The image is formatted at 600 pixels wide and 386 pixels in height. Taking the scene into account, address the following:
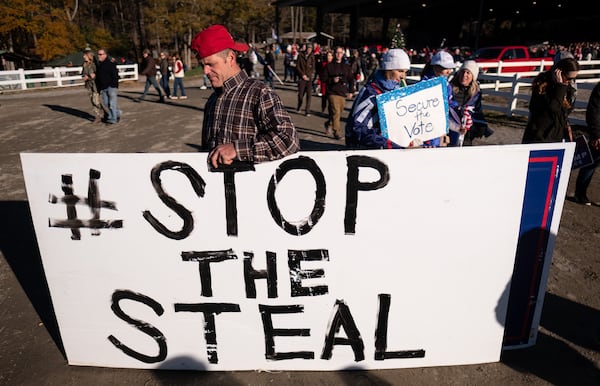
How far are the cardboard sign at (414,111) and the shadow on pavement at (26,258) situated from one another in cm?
273

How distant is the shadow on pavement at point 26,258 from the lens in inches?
126

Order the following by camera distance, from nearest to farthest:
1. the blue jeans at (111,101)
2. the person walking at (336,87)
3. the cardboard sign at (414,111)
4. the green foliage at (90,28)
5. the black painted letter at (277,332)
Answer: the black painted letter at (277,332), the cardboard sign at (414,111), the person walking at (336,87), the blue jeans at (111,101), the green foliage at (90,28)

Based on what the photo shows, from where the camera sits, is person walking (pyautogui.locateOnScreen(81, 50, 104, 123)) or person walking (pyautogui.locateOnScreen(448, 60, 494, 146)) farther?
person walking (pyautogui.locateOnScreen(81, 50, 104, 123))

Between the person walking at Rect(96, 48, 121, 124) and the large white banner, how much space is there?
28.3 ft

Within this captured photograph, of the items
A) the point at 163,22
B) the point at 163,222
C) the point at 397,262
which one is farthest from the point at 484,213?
the point at 163,22

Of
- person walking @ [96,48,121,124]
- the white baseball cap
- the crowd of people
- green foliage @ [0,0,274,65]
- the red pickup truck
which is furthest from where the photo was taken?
green foliage @ [0,0,274,65]

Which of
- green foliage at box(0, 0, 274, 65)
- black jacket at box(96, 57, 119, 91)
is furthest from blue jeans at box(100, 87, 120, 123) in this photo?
green foliage at box(0, 0, 274, 65)

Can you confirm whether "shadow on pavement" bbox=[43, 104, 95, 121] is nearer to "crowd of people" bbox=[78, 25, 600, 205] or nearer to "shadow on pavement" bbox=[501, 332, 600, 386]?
"crowd of people" bbox=[78, 25, 600, 205]

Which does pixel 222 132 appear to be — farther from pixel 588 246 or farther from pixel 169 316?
pixel 588 246

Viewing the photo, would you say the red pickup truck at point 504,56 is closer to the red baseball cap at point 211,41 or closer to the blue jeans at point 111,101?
the blue jeans at point 111,101

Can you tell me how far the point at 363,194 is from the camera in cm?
222

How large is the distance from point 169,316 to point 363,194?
137 centimetres

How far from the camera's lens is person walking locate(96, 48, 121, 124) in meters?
9.70

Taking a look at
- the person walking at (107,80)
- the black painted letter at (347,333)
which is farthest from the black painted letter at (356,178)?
the person walking at (107,80)
